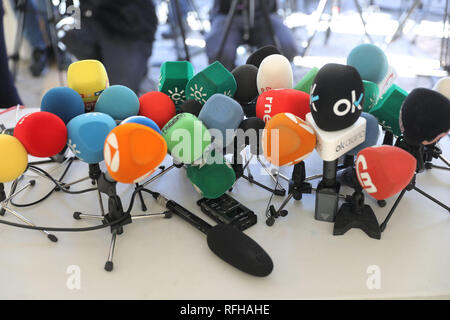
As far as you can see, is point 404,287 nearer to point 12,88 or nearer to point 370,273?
point 370,273

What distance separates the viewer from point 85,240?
34.4 inches

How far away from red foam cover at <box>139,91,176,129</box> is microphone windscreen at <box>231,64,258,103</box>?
0.56 feet

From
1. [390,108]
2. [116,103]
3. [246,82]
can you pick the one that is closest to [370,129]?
[390,108]

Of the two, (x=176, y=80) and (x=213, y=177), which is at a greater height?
(x=176, y=80)

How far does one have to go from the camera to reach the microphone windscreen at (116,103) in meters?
0.92

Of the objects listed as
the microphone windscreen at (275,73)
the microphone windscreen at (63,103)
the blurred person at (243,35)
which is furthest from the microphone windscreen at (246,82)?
the blurred person at (243,35)

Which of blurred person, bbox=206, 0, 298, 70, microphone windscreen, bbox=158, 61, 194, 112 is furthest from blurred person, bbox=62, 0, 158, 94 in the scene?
microphone windscreen, bbox=158, 61, 194, 112

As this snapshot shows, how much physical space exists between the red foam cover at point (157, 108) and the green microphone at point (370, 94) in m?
0.44

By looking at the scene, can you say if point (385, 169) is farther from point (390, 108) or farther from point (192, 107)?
point (192, 107)

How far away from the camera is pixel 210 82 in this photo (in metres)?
0.95

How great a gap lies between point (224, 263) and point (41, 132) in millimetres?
429
